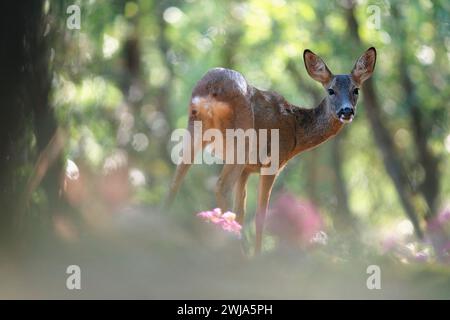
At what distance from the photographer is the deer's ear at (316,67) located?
890 cm

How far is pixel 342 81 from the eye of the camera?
8695 mm

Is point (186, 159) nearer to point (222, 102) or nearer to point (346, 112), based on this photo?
point (222, 102)

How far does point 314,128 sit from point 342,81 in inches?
20.5

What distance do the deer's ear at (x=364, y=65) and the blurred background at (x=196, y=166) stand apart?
4.93 ft

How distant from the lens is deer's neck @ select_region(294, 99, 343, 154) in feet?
29.1

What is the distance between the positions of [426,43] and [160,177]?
4.99 metres

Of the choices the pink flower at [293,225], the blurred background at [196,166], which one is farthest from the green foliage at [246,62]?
the pink flower at [293,225]

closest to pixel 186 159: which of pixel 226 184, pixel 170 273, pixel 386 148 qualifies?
pixel 226 184

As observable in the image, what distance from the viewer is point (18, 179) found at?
623 cm

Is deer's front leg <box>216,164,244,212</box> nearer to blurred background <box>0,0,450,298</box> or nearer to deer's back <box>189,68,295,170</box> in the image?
deer's back <box>189,68,295,170</box>

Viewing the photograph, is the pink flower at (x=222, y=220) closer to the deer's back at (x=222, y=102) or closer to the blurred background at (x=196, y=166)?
the blurred background at (x=196, y=166)

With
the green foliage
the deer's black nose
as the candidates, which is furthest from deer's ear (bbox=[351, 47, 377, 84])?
the green foliage

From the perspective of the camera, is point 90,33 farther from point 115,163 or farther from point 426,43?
point 426,43
